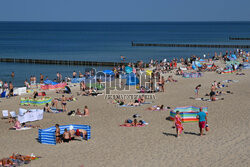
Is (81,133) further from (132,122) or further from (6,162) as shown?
(6,162)

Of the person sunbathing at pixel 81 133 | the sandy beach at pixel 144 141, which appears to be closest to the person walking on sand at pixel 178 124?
the sandy beach at pixel 144 141

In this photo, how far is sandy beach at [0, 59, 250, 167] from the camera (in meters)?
12.6

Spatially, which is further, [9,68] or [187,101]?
[9,68]

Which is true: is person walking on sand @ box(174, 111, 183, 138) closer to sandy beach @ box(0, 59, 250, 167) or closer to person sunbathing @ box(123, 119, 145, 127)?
sandy beach @ box(0, 59, 250, 167)

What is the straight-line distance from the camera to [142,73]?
1332 inches

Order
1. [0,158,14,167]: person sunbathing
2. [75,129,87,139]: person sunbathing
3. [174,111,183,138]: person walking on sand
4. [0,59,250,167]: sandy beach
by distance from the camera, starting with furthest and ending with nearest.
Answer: [75,129,87,139]: person sunbathing < [174,111,183,138]: person walking on sand < [0,59,250,167]: sandy beach < [0,158,14,167]: person sunbathing

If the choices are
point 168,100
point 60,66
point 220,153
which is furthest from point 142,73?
point 60,66

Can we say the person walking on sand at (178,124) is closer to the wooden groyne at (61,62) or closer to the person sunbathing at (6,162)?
the person sunbathing at (6,162)

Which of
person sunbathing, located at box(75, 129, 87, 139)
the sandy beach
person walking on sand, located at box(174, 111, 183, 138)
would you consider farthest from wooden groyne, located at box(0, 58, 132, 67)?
person walking on sand, located at box(174, 111, 183, 138)

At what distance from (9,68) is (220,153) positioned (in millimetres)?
45669

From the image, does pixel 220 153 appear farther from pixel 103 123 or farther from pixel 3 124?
pixel 3 124

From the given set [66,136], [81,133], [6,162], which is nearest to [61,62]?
[81,133]

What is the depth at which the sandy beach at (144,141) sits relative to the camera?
12.6 m

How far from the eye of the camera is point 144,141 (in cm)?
1481
